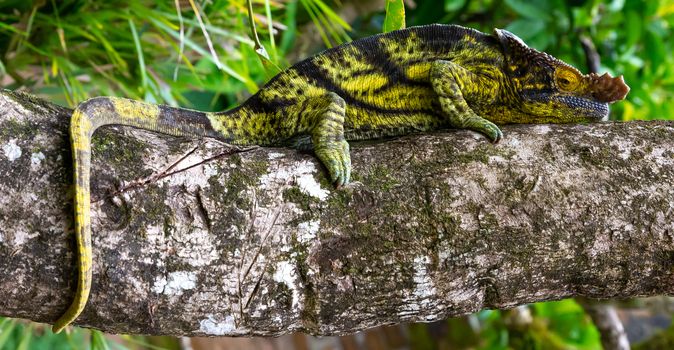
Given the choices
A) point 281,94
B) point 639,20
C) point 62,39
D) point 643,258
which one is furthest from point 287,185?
point 639,20

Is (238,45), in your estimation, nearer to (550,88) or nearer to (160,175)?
(550,88)

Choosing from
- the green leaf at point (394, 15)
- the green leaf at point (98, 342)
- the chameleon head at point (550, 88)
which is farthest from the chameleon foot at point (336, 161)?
the green leaf at point (98, 342)

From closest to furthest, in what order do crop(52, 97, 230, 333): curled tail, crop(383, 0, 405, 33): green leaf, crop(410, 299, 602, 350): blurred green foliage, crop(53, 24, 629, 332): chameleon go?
crop(52, 97, 230, 333): curled tail, crop(53, 24, 629, 332): chameleon, crop(383, 0, 405, 33): green leaf, crop(410, 299, 602, 350): blurred green foliage

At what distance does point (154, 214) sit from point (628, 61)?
8.25ft

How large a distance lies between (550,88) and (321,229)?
924 millimetres

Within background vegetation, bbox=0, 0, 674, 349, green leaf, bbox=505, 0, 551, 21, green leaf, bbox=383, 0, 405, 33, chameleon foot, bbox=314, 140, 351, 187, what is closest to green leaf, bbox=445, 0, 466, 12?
background vegetation, bbox=0, 0, 674, 349

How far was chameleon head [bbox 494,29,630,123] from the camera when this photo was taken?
1.84 m

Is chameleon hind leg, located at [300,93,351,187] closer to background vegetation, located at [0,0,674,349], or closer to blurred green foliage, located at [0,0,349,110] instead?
background vegetation, located at [0,0,674,349]

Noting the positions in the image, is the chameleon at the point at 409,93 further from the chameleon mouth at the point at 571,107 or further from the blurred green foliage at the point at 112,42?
the blurred green foliage at the point at 112,42

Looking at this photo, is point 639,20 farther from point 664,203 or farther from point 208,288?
point 208,288

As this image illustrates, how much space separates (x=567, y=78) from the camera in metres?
1.87

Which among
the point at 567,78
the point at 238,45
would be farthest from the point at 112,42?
the point at 567,78

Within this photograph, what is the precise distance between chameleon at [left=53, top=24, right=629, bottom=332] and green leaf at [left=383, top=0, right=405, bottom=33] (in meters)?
0.02

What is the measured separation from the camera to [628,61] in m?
3.05
